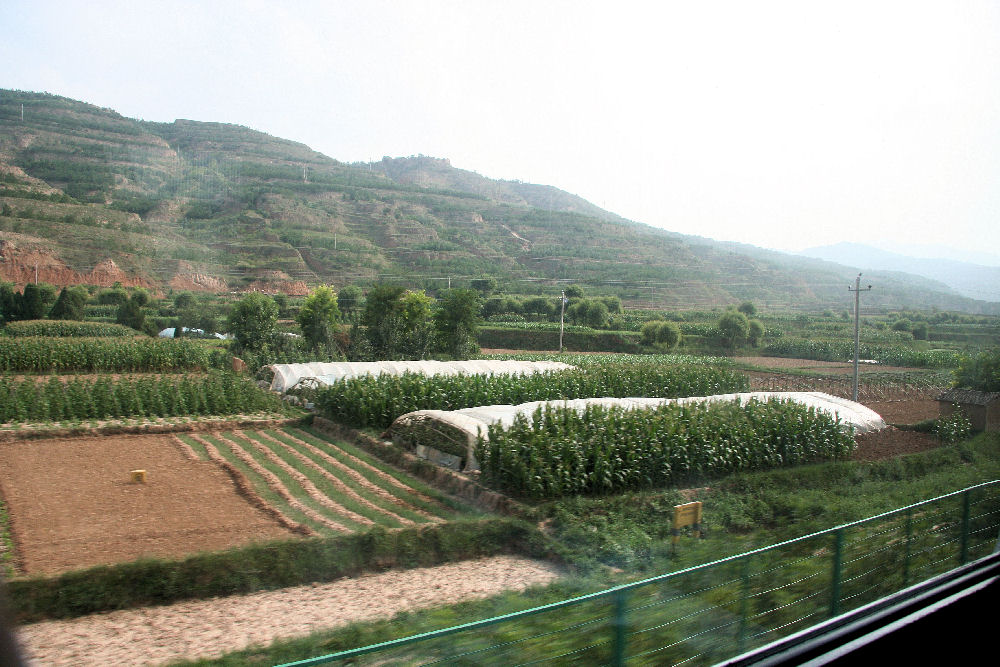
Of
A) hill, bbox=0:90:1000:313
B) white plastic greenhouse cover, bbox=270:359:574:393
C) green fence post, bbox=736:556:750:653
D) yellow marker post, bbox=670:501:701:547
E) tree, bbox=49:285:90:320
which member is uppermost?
hill, bbox=0:90:1000:313

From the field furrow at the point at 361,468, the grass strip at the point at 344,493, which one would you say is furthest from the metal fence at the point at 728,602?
the field furrow at the point at 361,468

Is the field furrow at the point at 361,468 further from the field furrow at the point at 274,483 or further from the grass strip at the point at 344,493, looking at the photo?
the field furrow at the point at 274,483

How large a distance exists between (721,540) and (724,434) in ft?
15.8

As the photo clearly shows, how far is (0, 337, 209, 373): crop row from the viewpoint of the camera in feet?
56.5

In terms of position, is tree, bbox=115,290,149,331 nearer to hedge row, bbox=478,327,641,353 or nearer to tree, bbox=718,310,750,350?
hedge row, bbox=478,327,641,353

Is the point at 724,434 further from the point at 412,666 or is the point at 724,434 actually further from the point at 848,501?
the point at 412,666

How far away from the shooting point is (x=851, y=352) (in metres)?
30.7

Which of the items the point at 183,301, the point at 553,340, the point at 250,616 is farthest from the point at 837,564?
the point at 553,340

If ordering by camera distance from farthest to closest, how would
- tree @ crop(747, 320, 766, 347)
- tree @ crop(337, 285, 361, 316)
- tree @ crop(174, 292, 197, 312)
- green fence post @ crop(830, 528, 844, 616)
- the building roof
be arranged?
tree @ crop(337, 285, 361, 316) → tree @ crop(747, 320, 766, 347) → tree @ crop(174, 292, 197, 312) → the building roof → green fence post @ crop(830, 528, 844, 616)

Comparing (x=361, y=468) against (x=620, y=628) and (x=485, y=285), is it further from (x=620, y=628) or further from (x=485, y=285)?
(x=485, y=285)

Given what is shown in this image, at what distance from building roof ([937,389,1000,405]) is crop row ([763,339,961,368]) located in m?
11.2

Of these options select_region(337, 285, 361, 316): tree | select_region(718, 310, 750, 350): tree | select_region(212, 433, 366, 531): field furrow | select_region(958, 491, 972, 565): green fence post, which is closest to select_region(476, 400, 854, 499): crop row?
select_region(212, 433, 366, 531): field furrow

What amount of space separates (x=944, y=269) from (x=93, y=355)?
27864mm

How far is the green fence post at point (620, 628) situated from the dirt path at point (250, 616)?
2.75m
